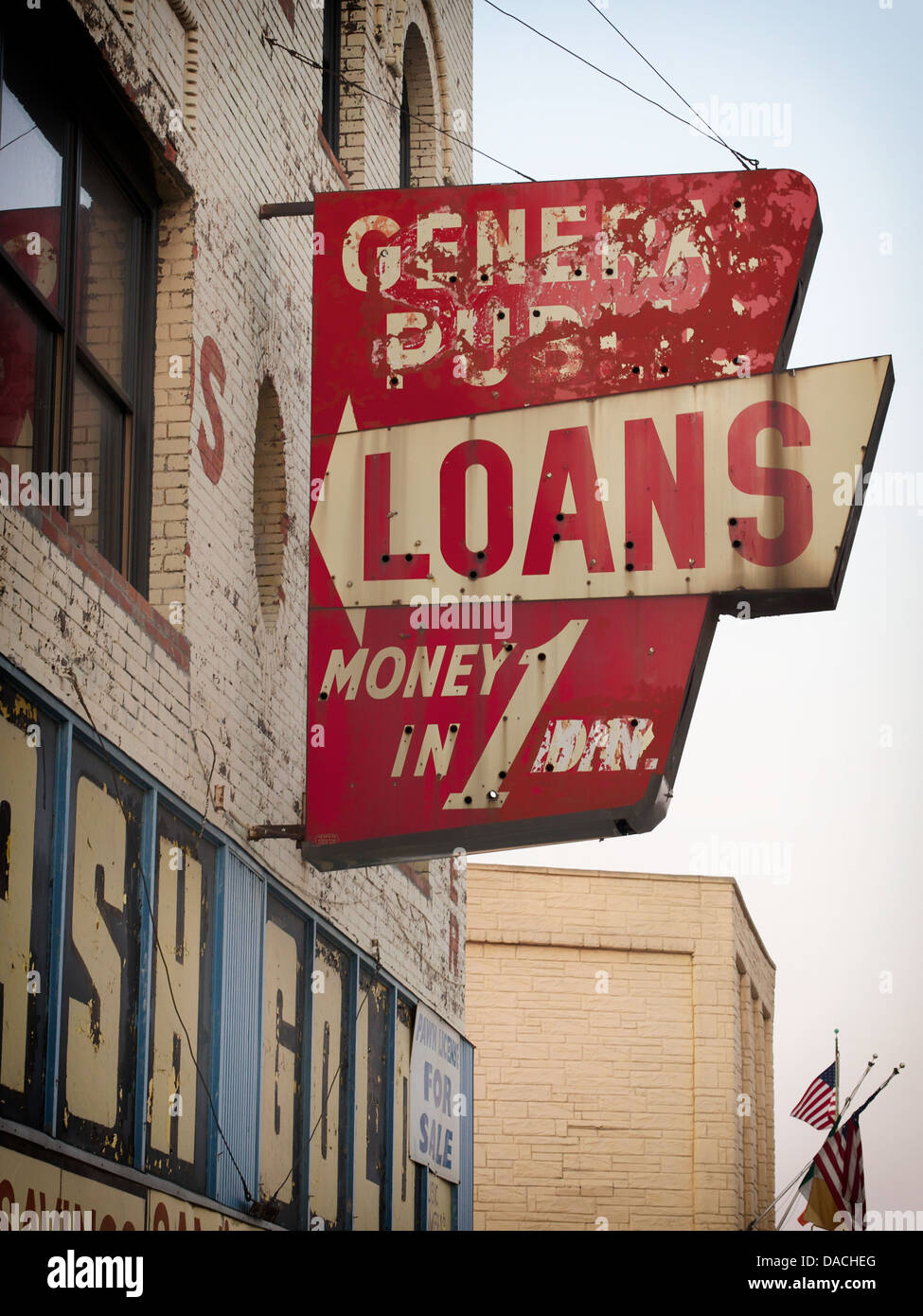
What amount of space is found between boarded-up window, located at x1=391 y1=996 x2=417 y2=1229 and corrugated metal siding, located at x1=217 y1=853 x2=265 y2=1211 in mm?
3033

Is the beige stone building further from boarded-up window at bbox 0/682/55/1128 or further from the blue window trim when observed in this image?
boarded-up window at bbox 0/682/55/1128

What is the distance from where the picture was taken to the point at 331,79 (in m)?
13.9

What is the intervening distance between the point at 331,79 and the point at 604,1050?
38.3ft

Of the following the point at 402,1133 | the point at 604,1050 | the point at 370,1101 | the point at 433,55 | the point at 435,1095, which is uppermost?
the point at 433,55

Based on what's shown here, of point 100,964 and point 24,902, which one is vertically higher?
point 24,902

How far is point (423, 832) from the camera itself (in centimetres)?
920

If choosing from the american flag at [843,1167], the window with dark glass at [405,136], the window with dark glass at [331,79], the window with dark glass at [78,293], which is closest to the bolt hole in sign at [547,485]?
the window with dark glass at [78,293]

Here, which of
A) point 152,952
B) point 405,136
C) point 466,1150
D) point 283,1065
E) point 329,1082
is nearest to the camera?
point 152,952

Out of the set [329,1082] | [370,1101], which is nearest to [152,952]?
[329,1082]

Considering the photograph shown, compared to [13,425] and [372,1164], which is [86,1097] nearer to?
[13,425]

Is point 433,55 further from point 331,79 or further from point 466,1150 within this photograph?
point 466,1150

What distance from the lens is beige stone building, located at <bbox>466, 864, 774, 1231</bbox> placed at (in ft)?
69.6

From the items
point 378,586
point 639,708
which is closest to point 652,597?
point 639,708
